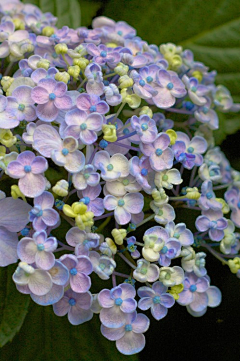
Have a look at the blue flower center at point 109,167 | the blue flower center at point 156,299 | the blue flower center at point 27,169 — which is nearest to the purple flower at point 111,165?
the blue flower center at point 109,167

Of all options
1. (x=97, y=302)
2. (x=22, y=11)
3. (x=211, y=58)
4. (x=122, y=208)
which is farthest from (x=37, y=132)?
(x=211, y=58)

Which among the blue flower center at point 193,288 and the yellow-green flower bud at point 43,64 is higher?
the yellow-green flower bud at point 43,64

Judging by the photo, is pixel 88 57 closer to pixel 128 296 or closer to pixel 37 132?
pixel 37 132

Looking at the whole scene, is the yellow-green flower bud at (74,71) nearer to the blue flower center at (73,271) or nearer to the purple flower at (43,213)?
the purple flower at (43,213)

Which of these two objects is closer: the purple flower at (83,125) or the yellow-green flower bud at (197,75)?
the purple flower at (83,125)

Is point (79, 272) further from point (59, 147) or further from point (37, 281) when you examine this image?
point (59, 147)

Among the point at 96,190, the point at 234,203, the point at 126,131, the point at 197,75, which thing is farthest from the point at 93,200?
the point at 197,75

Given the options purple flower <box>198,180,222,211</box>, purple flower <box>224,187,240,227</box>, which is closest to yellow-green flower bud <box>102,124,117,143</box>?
purple flower <box>198,180,222,211</box>
